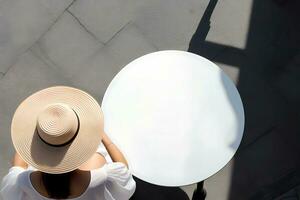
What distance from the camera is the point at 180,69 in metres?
3.78

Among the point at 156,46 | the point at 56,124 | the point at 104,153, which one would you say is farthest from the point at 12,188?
the point at 156,46

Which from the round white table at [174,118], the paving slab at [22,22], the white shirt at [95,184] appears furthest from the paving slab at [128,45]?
the white shirt at [95,184]

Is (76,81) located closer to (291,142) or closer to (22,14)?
(22,14)

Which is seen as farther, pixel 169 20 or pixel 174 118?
pixel 169 20

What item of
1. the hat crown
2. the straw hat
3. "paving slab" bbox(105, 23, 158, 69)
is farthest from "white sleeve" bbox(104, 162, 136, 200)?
"paving slab" bbox(105, 23, 158, 69)

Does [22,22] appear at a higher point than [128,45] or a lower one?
higher

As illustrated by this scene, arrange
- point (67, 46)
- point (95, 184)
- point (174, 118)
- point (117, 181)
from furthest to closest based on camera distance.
A: point (67, 46) < point (174, 118) < point (117, 181) < point (95, 184)

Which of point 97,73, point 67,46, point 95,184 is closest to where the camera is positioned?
point 95,184

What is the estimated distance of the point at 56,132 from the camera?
253 cm

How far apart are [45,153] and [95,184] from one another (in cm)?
36

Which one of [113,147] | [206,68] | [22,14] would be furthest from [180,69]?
[22,14]

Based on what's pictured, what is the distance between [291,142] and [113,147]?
194cm

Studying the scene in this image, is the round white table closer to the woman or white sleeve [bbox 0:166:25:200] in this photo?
the woman

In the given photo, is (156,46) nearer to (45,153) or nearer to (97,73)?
(97,73)
